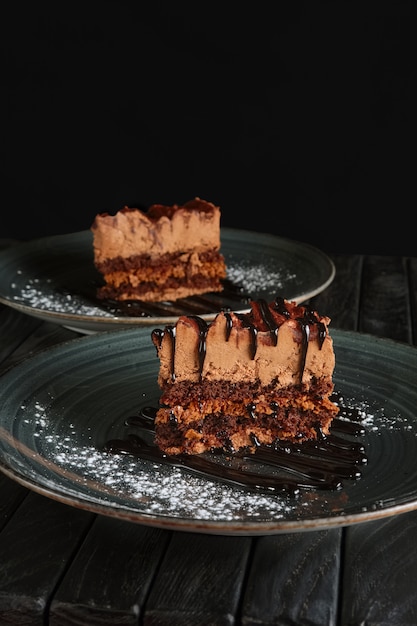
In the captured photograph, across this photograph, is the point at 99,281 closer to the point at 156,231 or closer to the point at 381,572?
the point at 156,231

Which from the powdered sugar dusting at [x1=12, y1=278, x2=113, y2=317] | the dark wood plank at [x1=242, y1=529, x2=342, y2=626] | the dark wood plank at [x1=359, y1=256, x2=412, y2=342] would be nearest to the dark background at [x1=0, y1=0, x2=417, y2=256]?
the dark wood plank at [x1=359, y1=256, x2=412, y2=342]

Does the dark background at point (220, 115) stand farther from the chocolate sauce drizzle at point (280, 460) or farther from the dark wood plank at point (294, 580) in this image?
the dark wood plank at point (294, 580)

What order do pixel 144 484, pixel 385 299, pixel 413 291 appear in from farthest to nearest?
1. pixel 413 291
2. pixel 385 299
3. pixel 144 484

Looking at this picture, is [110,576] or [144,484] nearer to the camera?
[110,576]

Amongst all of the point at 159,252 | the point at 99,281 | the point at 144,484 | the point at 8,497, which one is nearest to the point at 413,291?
the point at 159,252

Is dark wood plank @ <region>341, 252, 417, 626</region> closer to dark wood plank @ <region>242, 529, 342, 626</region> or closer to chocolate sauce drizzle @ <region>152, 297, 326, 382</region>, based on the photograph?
dark wood plank @ <region>242, 529, 342, 626</region>

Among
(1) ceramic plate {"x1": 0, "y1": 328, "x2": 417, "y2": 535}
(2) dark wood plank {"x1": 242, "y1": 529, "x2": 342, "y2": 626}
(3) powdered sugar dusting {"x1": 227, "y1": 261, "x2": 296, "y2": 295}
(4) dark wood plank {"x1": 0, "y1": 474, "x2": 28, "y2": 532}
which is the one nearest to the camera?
(2) dark wood plank {"x1": 242, "y1": 529, "x2": 342, "y2": 626}

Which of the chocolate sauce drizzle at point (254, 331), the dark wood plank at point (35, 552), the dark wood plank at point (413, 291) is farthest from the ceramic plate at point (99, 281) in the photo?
the dark wood plank at point (35, 552)
